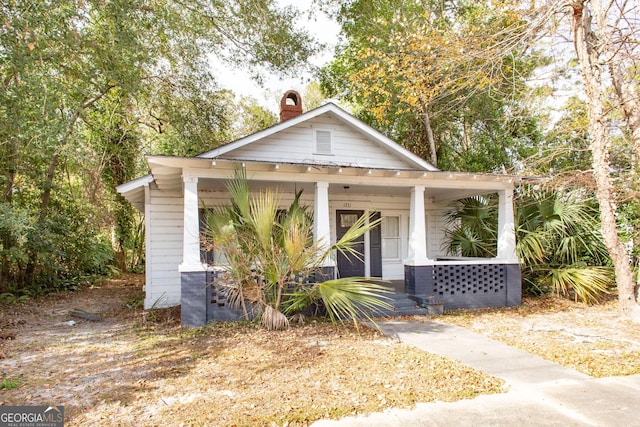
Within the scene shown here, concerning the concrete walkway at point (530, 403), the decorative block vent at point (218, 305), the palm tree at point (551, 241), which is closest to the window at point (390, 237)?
the palm tree at point (551, 241)

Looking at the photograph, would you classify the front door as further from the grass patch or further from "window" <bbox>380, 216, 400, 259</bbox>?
the grass patch

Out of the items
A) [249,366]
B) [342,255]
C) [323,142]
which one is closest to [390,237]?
[342,255]

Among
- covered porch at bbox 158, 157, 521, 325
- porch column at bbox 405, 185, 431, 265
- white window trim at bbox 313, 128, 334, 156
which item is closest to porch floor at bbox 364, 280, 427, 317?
covered porch at bbox 158, 157, 521, 325

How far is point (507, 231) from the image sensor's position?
9047 millimetres

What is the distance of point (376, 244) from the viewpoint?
10984mm

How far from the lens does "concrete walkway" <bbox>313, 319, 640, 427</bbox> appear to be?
3.39 metres

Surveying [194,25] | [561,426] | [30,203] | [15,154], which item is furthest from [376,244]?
[30,203]

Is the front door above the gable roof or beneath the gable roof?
beneath

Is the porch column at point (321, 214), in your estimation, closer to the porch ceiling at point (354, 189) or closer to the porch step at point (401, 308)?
the porch ceiling at point (354, 189)

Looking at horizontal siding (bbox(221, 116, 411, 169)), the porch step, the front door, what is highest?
A: horizontal siding (bbox(221, 116, 411, 169))

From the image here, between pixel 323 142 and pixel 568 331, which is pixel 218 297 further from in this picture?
pixel 568 331

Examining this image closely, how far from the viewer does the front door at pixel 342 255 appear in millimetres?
10555

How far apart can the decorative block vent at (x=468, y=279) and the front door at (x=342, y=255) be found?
255 centimetres

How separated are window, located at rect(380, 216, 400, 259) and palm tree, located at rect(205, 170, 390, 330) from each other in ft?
15.2
